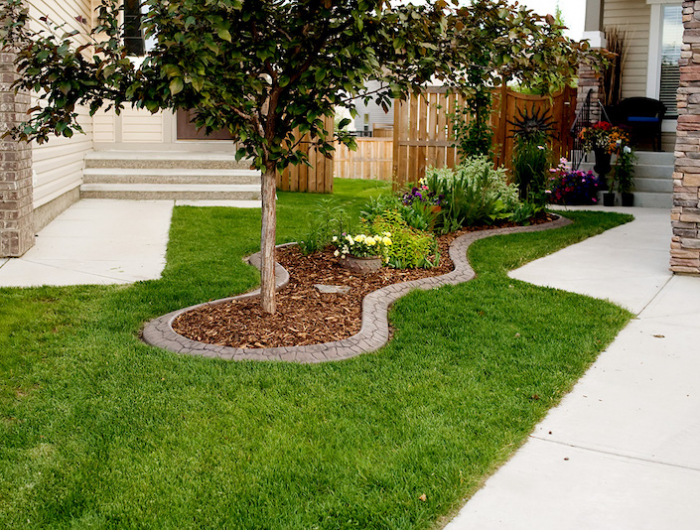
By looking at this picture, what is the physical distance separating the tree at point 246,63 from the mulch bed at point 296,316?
1.87ft

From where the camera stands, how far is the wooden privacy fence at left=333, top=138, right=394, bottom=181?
18500 mm

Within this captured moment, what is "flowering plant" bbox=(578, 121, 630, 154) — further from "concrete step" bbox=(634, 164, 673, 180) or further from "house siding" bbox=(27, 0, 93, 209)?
"house siding" bbox=(27, 0, 93, 209)

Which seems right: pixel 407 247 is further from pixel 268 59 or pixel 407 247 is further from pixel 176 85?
pixel 176 85

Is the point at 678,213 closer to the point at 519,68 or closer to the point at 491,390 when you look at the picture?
the point at 519,68

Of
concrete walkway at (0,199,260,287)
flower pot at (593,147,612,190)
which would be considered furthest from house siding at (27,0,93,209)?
flower pot at (593,147,612,190)

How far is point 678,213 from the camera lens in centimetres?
646

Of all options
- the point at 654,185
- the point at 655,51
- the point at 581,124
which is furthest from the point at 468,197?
the point at 655,51

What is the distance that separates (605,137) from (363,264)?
718 cm

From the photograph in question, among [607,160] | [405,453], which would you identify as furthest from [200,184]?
[405,453]

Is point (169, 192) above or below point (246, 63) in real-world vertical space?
below

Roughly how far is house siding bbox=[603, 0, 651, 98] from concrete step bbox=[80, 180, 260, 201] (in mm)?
6975

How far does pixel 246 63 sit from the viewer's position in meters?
4.14

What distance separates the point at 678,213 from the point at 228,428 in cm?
467

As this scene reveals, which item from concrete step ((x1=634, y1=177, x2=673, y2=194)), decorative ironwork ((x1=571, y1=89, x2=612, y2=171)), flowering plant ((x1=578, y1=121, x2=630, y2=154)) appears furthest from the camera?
decorative ironwork ((x1=571, y1=89, x2=612, y2=171))
